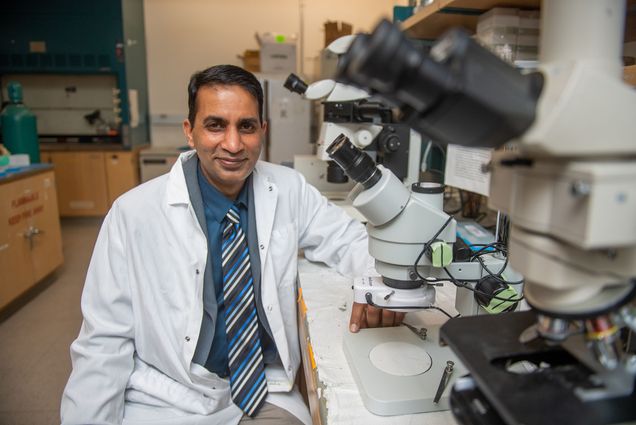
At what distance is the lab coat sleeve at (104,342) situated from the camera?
984 millimetres

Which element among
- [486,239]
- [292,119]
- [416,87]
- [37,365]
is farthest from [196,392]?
[292,119]

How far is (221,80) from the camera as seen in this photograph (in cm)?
115

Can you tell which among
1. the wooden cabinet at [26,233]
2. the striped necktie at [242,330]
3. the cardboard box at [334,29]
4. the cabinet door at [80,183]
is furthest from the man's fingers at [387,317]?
the cabinet door at [80,183]

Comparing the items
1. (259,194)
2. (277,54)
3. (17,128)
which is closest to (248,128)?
(259,194)

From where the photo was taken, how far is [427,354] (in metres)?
0.81

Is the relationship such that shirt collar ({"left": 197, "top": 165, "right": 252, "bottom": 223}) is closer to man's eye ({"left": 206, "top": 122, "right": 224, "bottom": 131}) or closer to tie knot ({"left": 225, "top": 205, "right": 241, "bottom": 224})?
tie knot ({"left": 225, "top": 205, "right": 241, "bottom": 224})

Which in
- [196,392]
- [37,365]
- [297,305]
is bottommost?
[37,365]

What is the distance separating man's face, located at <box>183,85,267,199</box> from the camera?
3.76ft

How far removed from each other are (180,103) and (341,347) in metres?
4.69

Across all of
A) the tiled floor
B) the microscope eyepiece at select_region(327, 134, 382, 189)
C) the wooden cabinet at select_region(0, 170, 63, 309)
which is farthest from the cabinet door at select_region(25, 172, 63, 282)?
the microscope eyepiece at select_region(327, 134, 382, 189)

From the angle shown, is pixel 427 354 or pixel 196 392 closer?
pixel 427 354

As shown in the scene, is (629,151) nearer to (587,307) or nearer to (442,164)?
(587,307)

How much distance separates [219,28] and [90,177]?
2.13 metres

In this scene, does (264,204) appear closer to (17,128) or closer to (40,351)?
(40,351)
